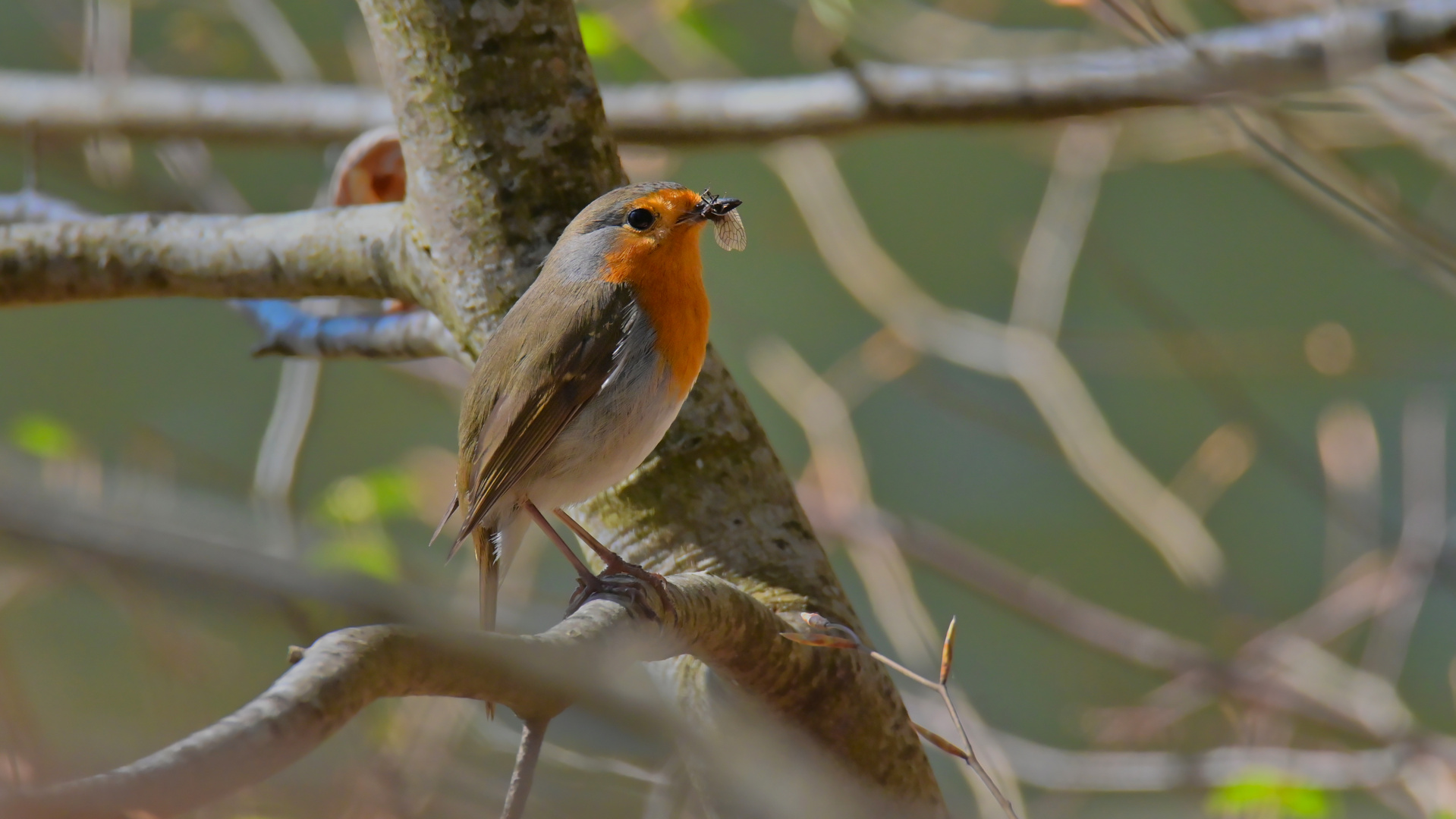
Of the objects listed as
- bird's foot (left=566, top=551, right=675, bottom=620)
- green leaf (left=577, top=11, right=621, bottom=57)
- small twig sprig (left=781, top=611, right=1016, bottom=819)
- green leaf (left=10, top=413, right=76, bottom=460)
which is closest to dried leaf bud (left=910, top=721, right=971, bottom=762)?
small twig sprig (left=781, top=611, right=1016, bottom=819)

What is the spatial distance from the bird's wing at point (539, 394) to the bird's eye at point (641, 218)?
0.36 ft

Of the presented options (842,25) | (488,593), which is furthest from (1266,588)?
(488,593)

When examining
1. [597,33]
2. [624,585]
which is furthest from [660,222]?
[597,33]

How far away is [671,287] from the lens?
2119 mm

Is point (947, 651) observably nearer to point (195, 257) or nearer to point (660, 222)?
point (660, 222)

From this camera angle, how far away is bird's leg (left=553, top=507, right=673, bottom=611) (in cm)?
143

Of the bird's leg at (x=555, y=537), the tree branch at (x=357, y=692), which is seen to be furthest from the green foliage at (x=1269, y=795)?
the tree branch at (x=357, y=692)

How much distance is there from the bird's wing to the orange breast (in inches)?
1.6

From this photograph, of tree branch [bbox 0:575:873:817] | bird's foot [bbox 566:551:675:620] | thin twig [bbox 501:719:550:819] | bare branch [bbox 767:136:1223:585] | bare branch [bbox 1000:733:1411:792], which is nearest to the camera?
tree branch [bbox 0:575:873:817]

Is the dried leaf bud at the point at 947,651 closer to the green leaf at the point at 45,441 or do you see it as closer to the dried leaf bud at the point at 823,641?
the dried leaf bud at the point at 823,641

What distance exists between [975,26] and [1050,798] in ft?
8.41

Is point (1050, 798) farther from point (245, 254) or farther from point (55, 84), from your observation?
point (55, 84)

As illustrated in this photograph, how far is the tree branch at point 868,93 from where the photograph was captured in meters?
1.76

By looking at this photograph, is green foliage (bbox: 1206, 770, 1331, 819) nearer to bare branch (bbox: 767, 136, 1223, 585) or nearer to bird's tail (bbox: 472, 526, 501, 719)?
bare branch (bbox: 767, 136, 1223, 585)
